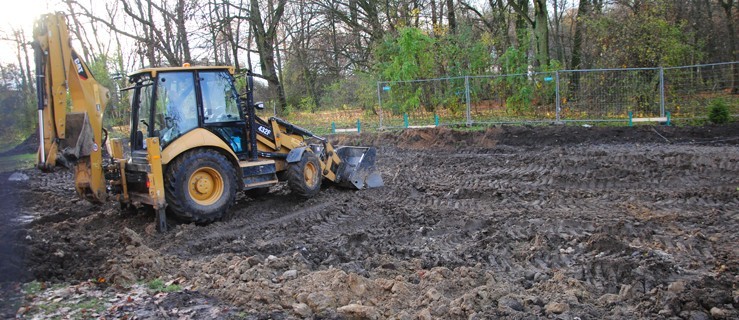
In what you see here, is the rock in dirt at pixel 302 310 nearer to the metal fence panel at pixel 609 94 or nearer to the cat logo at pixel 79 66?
the cat logo at pixel 79 66

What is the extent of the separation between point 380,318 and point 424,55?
16.2 m

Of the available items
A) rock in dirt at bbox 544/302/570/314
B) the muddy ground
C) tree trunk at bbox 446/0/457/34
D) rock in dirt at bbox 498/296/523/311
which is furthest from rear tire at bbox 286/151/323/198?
tree trunk at bbox 446/0/457/34

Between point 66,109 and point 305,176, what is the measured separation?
341cm

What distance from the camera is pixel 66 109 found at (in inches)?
277

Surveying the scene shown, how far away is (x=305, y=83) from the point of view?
102ft

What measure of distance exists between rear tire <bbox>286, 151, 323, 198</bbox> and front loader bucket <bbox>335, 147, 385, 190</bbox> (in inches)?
28.1

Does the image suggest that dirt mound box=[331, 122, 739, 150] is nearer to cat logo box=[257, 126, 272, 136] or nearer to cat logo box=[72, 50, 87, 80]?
cat logo box=[257, 126, 272, 136]

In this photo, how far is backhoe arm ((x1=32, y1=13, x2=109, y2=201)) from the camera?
677 centimetres

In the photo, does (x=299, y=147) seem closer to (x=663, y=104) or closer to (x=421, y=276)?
(x=421, y=276)

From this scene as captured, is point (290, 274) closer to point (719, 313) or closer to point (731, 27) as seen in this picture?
point (719, 313)

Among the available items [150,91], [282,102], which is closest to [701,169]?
[150,91]

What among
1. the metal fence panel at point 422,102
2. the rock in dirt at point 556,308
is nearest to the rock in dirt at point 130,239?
the rock in dirt at point 556,308

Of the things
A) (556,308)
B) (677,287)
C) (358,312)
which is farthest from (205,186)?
(677,287)

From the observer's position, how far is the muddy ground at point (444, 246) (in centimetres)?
438
